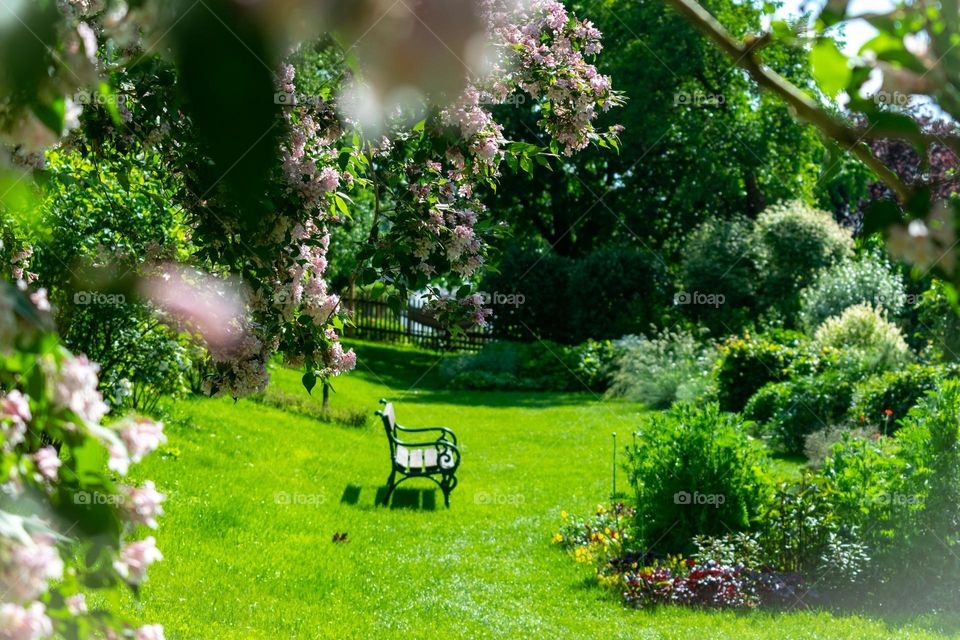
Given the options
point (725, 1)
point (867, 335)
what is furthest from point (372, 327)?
point (867, 335)

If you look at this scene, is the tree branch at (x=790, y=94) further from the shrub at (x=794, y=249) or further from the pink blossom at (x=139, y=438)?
the shrub at (x=794, y=249)

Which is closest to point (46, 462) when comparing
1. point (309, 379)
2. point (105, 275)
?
point (309, 379)

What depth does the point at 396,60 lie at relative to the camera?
26.4 inches

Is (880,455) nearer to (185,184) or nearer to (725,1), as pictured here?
(185,184)

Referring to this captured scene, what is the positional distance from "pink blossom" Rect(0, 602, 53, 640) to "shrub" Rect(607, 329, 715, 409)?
1336 cm

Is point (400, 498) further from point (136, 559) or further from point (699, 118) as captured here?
point (699, 118)

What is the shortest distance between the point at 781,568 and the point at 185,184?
4.53 metres

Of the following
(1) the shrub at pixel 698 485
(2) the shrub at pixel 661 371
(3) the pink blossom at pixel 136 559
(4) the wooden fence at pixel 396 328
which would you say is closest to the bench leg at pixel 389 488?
(1) the shrub at pixel 698 485

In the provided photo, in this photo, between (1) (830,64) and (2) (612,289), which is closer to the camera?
(1) (830,64)

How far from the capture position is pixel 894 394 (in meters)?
10.3

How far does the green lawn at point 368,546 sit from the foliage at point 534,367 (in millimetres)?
5619

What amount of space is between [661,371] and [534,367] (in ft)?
14.0

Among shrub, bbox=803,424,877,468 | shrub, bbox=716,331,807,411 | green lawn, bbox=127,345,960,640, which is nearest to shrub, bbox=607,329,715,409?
shrub, bbox=716,331,807,411

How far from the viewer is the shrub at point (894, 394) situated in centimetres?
1008
